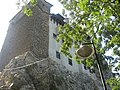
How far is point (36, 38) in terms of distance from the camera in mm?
23891

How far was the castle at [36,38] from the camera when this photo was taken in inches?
923

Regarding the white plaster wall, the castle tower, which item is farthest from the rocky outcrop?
the castle tower

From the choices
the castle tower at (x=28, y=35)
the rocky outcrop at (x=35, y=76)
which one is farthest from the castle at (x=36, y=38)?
the rocky outcrop at (x=35, y=76)

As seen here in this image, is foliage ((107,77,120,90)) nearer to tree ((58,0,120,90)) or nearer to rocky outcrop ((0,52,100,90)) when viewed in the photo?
tree ((58,0,120,90))

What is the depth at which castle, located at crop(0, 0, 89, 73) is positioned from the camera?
76.9 ft

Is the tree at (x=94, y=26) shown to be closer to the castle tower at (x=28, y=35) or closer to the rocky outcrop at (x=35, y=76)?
the rocky outcrop at (x=35, y=76)

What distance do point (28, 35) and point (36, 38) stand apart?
1123mm

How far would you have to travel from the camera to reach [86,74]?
26828 mm

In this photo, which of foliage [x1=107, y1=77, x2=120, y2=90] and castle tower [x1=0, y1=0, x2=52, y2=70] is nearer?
foliage [x1=107, y1=77, x2=120, y2=90]

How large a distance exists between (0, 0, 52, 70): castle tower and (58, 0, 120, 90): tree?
1056 centimetres

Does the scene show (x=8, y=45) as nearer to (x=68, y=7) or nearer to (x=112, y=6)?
(x=68, y=7)

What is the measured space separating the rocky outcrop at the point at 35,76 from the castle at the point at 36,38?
185cm

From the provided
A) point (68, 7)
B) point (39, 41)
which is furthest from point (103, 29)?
point (39, 41)

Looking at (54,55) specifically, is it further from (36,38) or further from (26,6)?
(26,6)
